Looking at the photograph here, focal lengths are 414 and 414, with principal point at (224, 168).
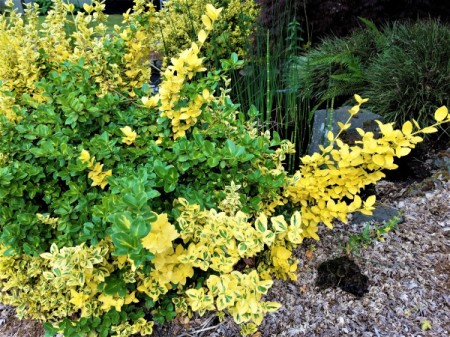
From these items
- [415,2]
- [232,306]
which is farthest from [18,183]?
[415,2]

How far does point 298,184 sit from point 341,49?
2.29 metres

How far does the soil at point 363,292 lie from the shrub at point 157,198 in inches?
6.2

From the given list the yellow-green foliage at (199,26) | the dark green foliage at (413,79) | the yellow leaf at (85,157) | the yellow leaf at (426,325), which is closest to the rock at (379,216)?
the yellow leaf at (426,325)

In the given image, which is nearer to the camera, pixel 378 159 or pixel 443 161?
pixel 378 159

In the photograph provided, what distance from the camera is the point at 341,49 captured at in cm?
350

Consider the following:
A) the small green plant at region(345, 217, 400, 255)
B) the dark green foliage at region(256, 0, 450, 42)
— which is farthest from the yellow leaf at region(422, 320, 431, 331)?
the dark green foliage at region(256, 0, 450, 42)

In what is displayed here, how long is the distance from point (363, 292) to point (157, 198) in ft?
3.21

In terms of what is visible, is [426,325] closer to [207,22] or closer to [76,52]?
[207,22]

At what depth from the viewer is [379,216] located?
7.06ft

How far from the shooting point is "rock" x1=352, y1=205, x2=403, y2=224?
213 cm

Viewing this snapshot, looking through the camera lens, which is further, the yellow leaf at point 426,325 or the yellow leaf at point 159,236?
the yellow leaf at point 426,325

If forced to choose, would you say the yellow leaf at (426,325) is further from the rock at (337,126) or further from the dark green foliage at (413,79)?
the dark green foliage at (413,79)

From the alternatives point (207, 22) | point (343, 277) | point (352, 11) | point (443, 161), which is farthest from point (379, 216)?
point (352, 11)

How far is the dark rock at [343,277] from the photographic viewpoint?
1.79 m
